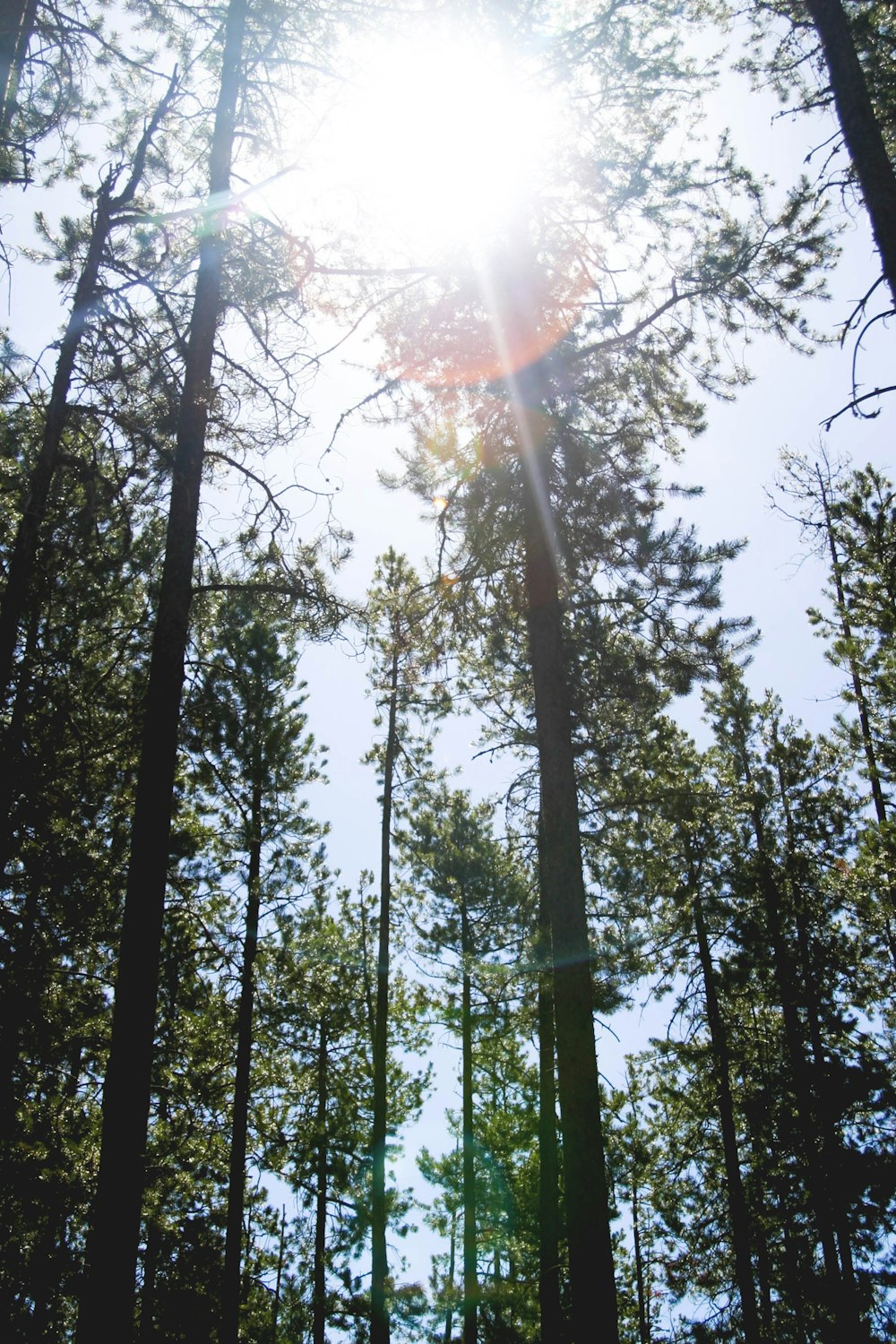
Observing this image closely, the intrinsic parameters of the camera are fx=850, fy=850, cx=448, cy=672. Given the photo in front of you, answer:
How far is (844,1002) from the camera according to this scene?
1386 centimetres

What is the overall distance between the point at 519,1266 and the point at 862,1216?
11.4 m

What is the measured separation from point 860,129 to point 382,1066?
540 inches

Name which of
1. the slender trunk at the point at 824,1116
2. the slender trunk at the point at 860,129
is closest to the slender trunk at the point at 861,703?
the slender trunk at the point at 824,1116

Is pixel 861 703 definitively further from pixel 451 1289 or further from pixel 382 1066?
pixel 451 1289

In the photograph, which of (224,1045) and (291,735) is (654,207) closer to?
(291,735)

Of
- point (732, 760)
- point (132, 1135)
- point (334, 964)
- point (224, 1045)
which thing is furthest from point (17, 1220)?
point (732, 760)

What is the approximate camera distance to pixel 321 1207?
718 inches

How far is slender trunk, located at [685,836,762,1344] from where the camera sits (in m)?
12.4

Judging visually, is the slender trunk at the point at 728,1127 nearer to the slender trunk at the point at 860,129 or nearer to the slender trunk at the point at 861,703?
the slender trunk at the point at 861,703

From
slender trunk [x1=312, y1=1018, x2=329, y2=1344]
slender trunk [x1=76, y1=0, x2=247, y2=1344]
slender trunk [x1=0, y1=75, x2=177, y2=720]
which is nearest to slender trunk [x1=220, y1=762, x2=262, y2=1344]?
slender trunk [x1=312, y1=1018, x2=329, y2=1344]

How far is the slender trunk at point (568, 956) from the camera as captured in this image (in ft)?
20.5

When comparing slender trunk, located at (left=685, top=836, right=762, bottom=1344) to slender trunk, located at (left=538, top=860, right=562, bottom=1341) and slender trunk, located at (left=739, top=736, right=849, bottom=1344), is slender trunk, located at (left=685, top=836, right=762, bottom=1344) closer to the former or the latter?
slender trunk, located at (left=739, top=736, right=849, bottom=1344)

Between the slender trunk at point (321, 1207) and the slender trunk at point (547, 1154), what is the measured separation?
14.6 feet

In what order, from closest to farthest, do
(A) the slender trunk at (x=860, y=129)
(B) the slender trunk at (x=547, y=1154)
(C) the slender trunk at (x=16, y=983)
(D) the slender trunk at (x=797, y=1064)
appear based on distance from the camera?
(A) the slender trunk at (x=860, y=129), (C) the slender trunk at (x=16, y=983), (B) the slender trunk at (x=547, y=1154), (D) the slender trunk at (x=797, y=1064)
